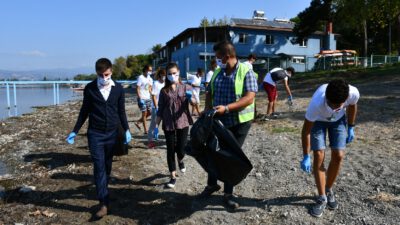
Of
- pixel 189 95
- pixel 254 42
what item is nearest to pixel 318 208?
pixel 189 95

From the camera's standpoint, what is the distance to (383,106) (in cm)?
1182

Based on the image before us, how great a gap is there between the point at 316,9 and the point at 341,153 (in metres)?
34.4

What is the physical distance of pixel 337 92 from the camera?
3.95 metres

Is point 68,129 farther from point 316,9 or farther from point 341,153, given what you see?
point 316,9

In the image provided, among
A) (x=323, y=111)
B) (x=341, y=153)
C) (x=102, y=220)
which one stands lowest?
(x=102, y=220)

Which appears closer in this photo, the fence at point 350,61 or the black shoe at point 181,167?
the black shoe at point 181,167

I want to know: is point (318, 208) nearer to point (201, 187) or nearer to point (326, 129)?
point (326, 129)

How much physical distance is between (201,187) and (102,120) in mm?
1742

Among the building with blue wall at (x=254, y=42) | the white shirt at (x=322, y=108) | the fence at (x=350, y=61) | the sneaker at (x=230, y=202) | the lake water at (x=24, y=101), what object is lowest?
the sneaker at (x=230, y=202)

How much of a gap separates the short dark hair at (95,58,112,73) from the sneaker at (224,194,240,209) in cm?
210

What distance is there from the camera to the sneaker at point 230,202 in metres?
4.86

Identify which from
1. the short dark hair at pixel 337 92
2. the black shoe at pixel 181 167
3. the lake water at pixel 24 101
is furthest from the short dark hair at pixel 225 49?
the lake water at pixel 24 101

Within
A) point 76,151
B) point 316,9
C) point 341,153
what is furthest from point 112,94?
point 316,9

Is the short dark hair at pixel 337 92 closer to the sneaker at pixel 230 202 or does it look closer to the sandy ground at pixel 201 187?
the sandy ground at pixel 201 187
